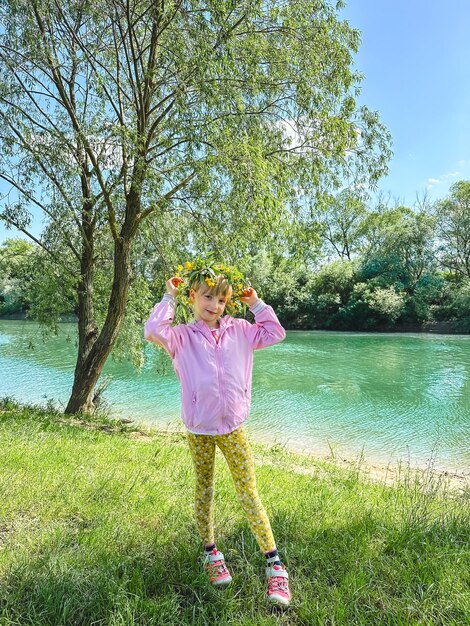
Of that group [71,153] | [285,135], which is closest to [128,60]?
[71,153]

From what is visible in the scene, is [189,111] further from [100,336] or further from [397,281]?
[397,281]

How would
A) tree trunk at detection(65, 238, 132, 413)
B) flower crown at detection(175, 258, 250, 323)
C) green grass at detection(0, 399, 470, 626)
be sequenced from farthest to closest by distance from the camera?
tree trunk at detection(65, 238, 132, 413) → flower crown at detection(175, 258, 250, 323) → green grass at detection(0, 399, 470, 626)

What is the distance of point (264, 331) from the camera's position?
8.38 feet

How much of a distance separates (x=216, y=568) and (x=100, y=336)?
20.2 feet

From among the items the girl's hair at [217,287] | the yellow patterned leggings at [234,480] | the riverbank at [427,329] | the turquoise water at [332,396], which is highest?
the girl's hair at [217,287]

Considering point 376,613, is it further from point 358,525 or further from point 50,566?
point 50,566

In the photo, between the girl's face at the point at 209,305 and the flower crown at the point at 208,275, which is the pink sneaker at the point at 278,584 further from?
the flower crown at the point at 208,275

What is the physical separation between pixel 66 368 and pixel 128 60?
43.8 ft

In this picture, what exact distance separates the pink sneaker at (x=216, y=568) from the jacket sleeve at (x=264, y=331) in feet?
3.89

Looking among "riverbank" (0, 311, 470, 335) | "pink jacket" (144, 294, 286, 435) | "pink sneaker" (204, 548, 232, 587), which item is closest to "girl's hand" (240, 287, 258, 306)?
"pink jacket" (144, 294, 286, 435)

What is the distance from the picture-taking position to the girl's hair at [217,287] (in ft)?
8.14

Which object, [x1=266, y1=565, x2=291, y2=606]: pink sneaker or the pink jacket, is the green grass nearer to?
[x1=266, y1=565, x2=291, y2=606]: pink sneaker

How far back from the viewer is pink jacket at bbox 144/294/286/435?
230 centimetres

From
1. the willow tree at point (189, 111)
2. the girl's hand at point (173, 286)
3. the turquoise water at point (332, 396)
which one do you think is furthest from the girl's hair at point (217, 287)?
the turquoise water at point (332, 396)
